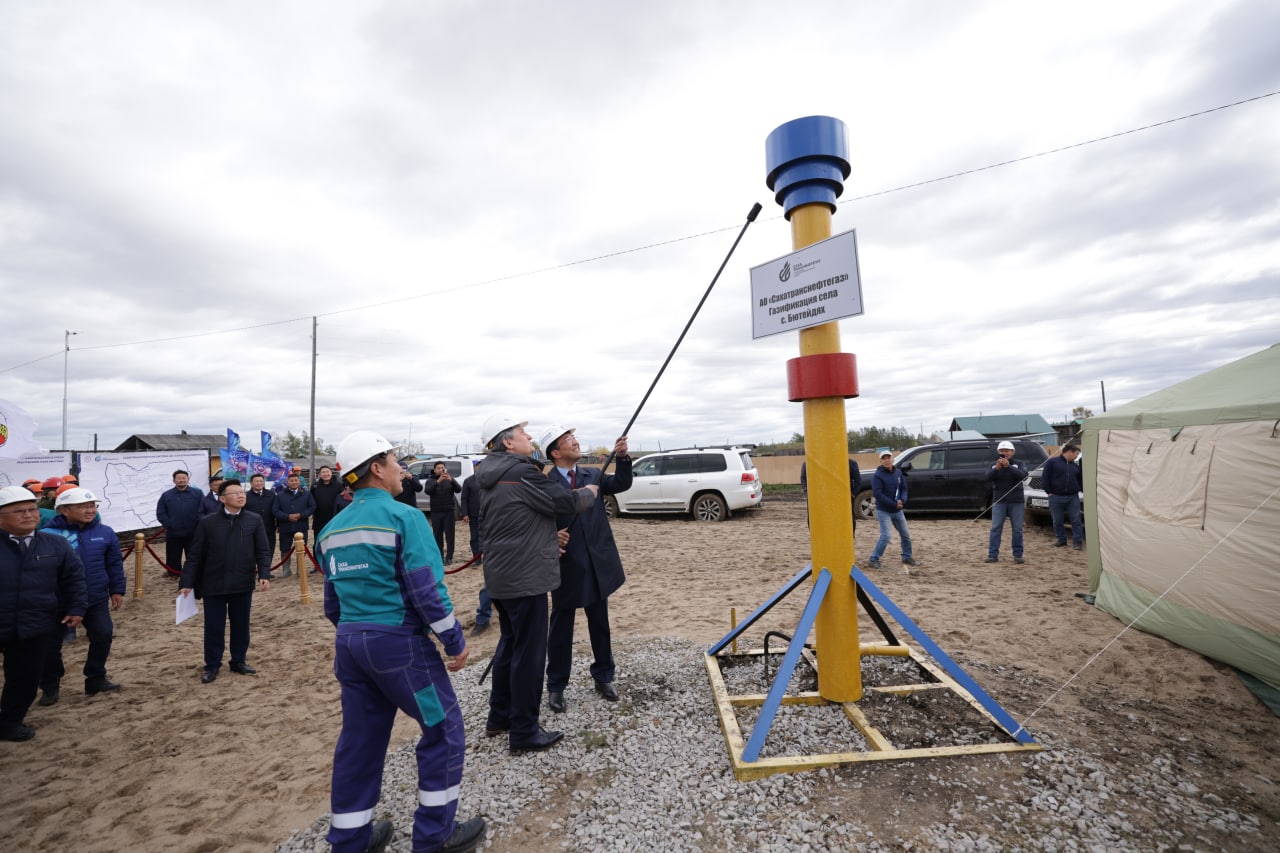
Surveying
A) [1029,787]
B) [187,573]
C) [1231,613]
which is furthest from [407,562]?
[1231,613]

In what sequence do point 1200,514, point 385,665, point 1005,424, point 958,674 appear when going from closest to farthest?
1. point 385,665
2. point 958,674
3. point 1200,514
4. point 1005,424

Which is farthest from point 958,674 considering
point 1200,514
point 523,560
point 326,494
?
point 326,494

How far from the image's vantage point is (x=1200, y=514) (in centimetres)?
445

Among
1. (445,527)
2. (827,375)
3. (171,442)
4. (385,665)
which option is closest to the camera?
(385,665)

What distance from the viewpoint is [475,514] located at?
8562 mm

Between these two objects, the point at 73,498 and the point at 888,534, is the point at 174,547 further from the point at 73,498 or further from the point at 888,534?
the point at 888,534

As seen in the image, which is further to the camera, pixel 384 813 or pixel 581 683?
pixel 581 683

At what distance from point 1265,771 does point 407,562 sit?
167 inches

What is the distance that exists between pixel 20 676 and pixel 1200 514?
8508 millimetres

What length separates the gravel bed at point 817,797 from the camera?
2354 millimetres

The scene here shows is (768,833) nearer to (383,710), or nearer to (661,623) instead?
(383,710)

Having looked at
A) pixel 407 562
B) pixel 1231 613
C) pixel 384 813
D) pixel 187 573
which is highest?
pixel 407 562

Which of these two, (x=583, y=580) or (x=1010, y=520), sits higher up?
(x=583, y=580)

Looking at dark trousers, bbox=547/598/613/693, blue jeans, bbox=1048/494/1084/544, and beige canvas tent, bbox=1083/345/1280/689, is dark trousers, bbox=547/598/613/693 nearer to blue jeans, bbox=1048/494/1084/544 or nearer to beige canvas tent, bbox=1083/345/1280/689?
beige canvas tent, bbox=1083/345/1280/689
